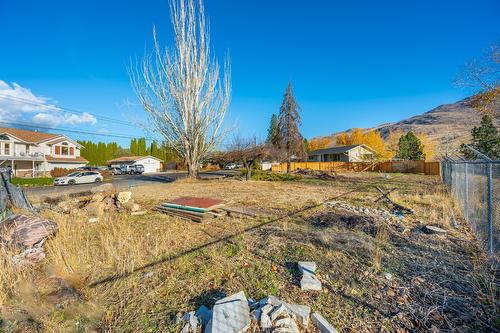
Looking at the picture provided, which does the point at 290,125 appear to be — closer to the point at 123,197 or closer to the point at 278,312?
the point at 123,197

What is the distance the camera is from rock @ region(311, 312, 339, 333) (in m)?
2.24

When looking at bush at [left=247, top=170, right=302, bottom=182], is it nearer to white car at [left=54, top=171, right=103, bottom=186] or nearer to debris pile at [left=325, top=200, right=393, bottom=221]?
debris pile at [left=325, top=200, right=393, bottom=221]

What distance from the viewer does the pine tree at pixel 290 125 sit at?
108 ft

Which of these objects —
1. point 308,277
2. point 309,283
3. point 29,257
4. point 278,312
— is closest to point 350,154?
point 308,277

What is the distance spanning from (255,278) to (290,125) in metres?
31.0

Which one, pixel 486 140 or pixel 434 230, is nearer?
pixel 434 230

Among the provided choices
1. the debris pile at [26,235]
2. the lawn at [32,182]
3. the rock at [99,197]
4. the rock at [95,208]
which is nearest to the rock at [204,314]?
the debris pile at [26,235]

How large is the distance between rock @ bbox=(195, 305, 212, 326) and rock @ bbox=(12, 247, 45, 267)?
304 cm

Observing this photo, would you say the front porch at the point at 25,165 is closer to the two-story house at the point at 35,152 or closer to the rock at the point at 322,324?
the two-story house at the point at 35,152

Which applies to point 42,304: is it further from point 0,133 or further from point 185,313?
point 0,133

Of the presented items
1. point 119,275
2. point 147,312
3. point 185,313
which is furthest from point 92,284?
point 185,313

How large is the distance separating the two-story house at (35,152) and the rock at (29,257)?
3144cm

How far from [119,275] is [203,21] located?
19.1 m

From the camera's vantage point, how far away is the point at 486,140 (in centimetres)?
2375
